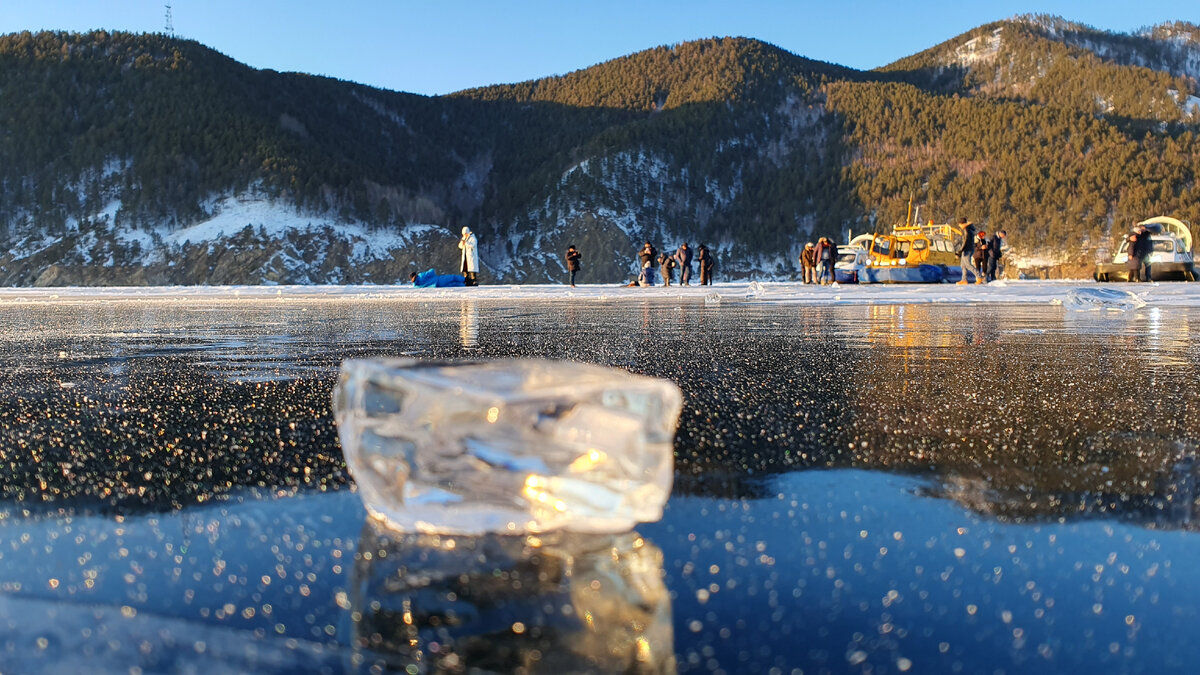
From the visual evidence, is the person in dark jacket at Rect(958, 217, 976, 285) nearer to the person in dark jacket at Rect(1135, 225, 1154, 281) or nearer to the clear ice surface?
the person in dark jacket at Rect(1135, 225, 1154, 281)

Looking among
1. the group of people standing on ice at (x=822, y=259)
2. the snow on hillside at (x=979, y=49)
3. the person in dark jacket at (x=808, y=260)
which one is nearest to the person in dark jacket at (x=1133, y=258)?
the group of people standing on ice at (x=822, y=259)

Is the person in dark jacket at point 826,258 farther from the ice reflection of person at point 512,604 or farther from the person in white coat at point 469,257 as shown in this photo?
the ice reflection of person at point 512,604

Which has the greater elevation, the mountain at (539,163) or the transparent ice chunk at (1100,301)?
the mountain at (539,163)

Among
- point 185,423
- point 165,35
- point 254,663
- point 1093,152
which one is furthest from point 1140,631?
point 165,35

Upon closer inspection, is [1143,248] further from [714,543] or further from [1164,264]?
[714,543]

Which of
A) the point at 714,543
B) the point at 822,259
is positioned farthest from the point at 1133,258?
the point at 714,543

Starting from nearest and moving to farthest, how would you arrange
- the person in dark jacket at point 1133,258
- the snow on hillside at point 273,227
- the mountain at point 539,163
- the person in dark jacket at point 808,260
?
the person in dark jacket at point 1133,258 → the person in dark jacket at point 808,260 → the snow on hillside at point 273,227 → the mountain at point 539,163
